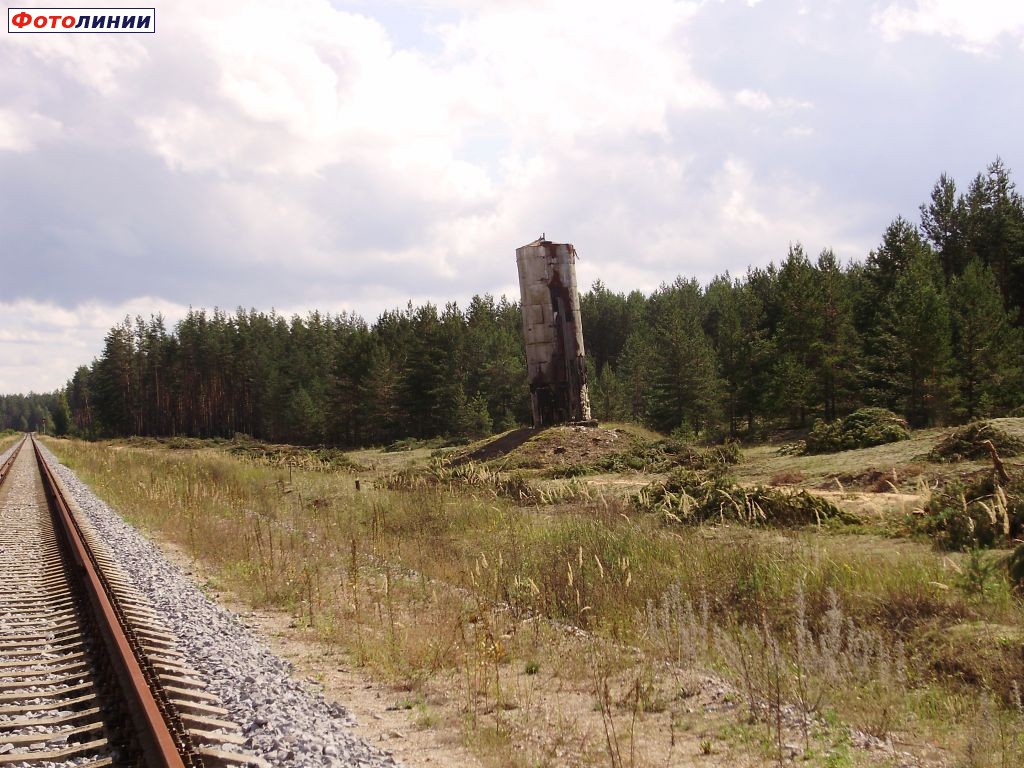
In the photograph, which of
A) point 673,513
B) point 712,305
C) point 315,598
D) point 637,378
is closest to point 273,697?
point 315,598

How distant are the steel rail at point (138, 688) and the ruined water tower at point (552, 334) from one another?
688 inches

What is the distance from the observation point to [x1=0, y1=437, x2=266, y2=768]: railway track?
3926mm

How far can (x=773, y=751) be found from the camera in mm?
4156

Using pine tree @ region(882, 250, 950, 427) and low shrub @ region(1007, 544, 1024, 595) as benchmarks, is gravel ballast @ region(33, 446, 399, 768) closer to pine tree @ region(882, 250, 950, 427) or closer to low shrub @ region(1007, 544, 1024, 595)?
low shrub @ region(1007, 544, 1024, 595)

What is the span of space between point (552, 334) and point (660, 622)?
1862 cm

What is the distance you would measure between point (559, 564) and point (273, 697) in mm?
3655

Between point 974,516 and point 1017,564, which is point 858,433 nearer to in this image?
point 974,516

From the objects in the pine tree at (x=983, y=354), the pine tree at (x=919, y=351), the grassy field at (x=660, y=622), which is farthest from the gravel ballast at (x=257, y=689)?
the pine tree at (x=983, y=354)

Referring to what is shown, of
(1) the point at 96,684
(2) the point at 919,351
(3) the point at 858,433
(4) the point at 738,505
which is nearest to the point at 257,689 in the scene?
(1) the point at 96,684

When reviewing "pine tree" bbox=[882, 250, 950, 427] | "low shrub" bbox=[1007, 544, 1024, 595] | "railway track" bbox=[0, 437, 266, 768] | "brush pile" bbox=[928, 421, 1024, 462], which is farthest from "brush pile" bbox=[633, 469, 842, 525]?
"pine tree" bbox=[882, 250, 950, 427]

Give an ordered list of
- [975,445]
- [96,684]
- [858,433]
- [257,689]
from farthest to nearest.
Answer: [858,433], [975,445], [96,684], [257,689]

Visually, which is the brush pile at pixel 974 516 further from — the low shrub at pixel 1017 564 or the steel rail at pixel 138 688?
the steel rail at pixel 138 688

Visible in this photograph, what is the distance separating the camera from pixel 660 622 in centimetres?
645

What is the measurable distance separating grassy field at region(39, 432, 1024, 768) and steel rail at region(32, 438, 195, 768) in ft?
5.00
